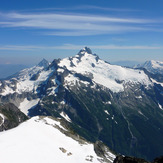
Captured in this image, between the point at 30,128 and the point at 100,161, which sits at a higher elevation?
the point at 30,128

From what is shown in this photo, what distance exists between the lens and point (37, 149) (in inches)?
3211

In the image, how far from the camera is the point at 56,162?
77.0 metres

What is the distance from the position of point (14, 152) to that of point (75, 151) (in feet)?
116

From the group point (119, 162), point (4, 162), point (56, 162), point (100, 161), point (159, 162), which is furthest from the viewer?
point (100, 161)

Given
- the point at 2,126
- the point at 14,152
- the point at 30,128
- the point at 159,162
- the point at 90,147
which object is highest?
the point at 159,162

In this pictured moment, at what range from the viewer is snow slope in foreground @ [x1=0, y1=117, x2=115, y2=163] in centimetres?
7120

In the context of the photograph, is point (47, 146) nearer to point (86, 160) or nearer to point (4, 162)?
point (86, 160)

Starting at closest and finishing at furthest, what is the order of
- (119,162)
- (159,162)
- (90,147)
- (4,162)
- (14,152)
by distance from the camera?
(159,162) < (119,162) < (4,162) < (14,152) < (90,147)

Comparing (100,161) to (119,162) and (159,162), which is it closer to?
(119,162)

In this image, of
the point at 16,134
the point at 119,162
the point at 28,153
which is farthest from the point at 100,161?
the point at 119,162

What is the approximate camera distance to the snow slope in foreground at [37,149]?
71200 millimetres

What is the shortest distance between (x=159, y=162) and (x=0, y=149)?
59999 mm

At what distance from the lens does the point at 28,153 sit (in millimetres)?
75125

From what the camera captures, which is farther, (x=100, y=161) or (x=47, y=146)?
(x=100, y=161)
